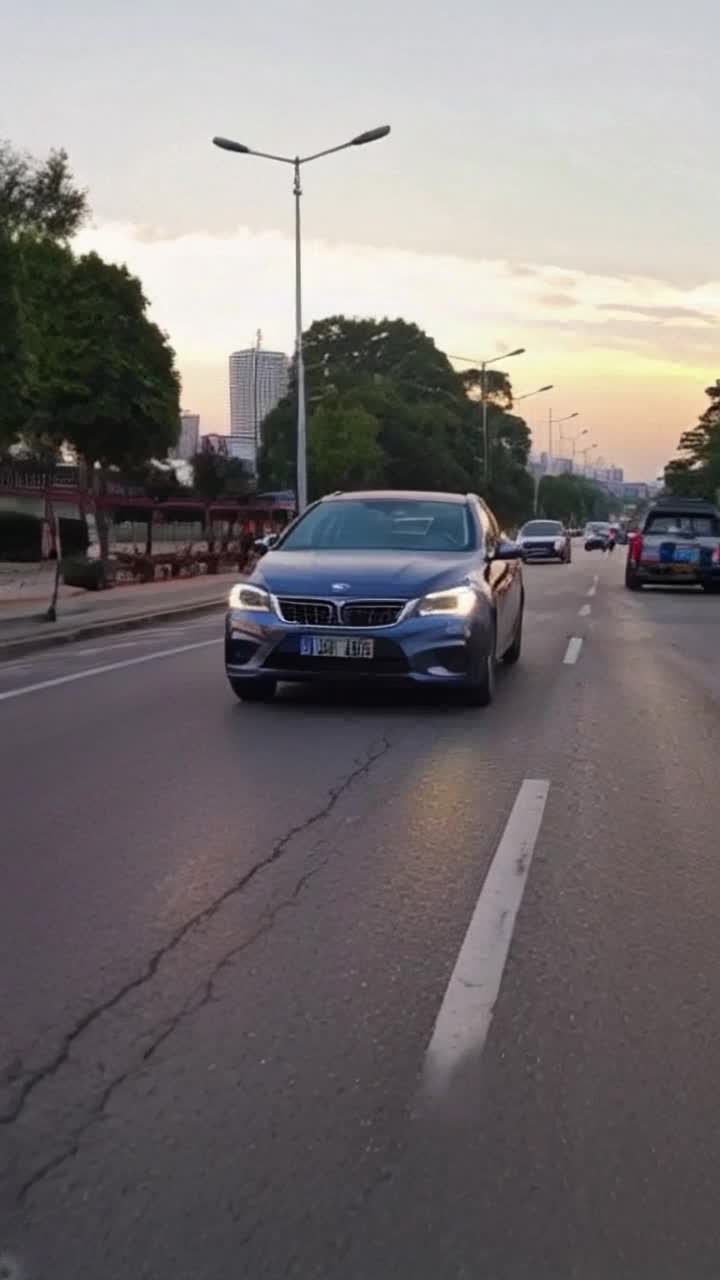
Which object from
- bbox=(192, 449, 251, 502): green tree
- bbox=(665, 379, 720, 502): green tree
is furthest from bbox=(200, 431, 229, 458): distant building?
bbox=(665, 379, 720, 502): green tree

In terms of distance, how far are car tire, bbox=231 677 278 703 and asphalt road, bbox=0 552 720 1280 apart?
179cm

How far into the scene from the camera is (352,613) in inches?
397

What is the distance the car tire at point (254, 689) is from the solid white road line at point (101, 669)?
195cm

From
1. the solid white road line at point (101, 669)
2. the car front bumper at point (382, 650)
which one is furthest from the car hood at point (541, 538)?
the car front bumper at point (382, 650)

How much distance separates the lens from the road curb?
16734 millimetres

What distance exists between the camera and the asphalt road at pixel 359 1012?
9.87ft

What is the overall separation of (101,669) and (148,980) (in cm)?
956

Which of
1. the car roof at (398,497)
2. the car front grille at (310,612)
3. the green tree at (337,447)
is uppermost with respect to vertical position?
the green tree at (337,447)

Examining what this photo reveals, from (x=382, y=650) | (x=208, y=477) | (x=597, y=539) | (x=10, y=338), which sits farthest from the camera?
(x=597, y=539)

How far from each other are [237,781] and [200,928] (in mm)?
2677

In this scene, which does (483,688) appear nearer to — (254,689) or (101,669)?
(254,689)

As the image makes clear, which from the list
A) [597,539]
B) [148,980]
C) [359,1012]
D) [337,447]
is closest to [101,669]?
[148,980]

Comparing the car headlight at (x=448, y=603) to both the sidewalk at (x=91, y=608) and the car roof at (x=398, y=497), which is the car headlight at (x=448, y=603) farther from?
the sidewalk at (x=91, y=608)

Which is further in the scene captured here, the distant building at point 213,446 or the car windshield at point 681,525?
the distant building at point 213,446
